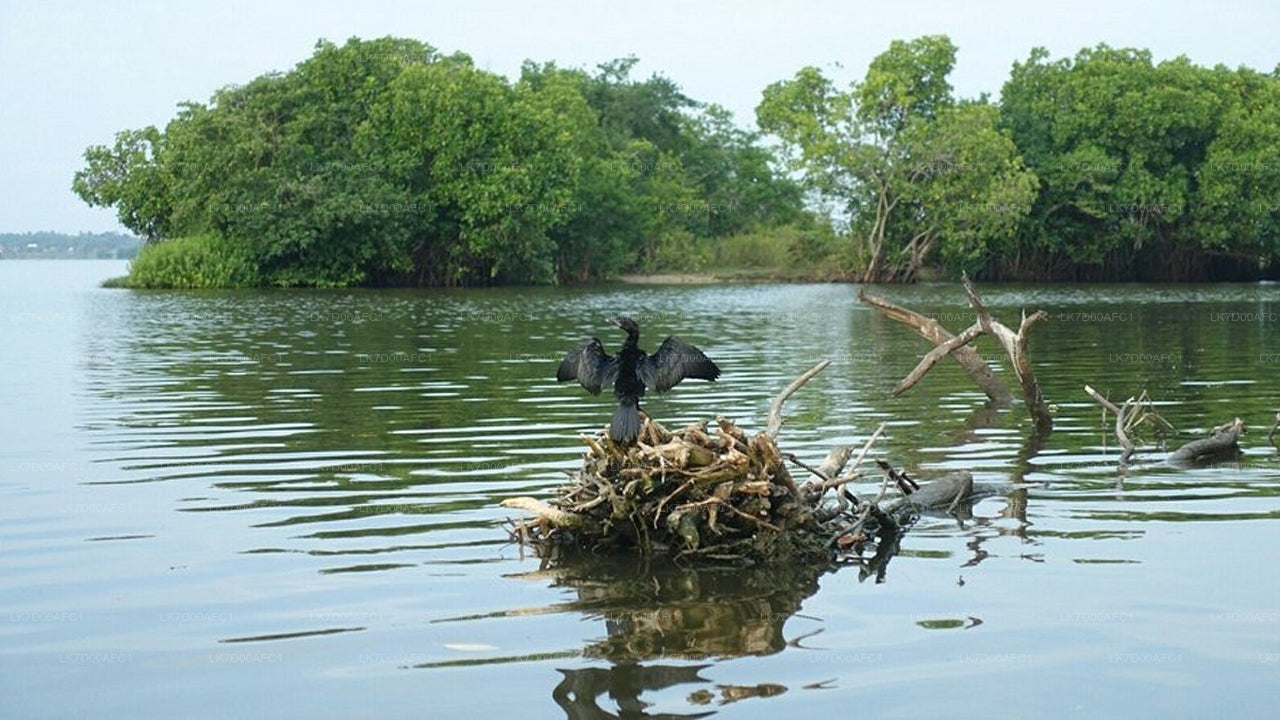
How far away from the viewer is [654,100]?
290 feet

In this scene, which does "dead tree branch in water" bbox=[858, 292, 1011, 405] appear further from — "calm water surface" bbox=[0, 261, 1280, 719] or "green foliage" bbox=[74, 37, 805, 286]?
"green foliage" bbox=[74, 37, 805, 286]

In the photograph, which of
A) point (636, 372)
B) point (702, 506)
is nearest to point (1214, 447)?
point (702, 506)

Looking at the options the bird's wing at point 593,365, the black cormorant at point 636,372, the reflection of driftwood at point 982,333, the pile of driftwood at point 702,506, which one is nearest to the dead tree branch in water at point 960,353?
the reflection of driftwood at point 982,333

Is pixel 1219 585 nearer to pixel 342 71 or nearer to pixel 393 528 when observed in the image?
pixel 393 528

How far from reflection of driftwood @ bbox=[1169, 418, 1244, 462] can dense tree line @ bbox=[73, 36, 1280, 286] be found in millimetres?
49243

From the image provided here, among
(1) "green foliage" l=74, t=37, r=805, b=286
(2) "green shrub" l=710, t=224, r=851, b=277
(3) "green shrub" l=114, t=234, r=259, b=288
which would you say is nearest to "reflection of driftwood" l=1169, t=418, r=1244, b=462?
(1) "green foliage" l=74, t=37, r=805, b=286

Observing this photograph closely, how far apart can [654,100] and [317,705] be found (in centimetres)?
8251

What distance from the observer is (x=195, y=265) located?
6181cm

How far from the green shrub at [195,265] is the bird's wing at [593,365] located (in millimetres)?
53196

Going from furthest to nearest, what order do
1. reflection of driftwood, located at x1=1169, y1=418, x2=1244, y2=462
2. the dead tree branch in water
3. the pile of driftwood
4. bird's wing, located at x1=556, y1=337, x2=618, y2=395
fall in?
the dead tree branch in water → reflection of driftwood, located at x1=1169, y1=418, x2=1244, y2=462 → bird's wing, located at x1=556, y1=337, x2=618, y2=395 → the pile of driftwood

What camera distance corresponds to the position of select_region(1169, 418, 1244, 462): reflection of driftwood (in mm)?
14672

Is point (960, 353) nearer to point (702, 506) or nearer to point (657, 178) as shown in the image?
point (702, 506)

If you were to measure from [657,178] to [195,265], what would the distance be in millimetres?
27363

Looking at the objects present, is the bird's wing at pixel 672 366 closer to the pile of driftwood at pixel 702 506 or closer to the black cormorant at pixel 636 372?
the black cormorant at pixel 636 372
